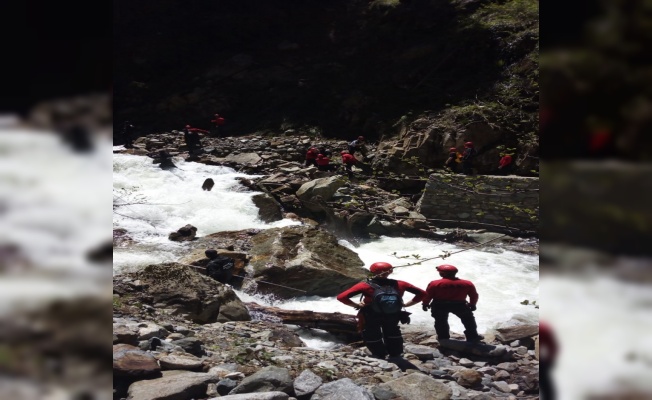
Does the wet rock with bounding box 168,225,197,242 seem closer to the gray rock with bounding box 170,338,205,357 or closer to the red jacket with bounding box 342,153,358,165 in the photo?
the red jacket with bounding box 342,153,358,165

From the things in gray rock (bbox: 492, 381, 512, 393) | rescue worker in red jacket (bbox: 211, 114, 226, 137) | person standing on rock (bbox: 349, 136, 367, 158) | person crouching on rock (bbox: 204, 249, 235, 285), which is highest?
rescue worker in red jacket (bbox: 211, 114, 226, 137)

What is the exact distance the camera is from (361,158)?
31.6 ft

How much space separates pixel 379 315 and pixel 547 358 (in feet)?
8.56

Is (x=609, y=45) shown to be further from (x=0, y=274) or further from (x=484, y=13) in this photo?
(x=484, y=13)

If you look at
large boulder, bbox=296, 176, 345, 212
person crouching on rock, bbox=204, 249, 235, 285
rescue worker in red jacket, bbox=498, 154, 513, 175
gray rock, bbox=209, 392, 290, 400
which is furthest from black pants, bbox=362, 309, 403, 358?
rescue worker in red jacket, bbox=498, 154, 513, 175

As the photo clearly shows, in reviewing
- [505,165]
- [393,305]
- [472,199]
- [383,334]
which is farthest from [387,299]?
[505,165]

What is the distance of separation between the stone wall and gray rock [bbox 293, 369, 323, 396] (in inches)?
190

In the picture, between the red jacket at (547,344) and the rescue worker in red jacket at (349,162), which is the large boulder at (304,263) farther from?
the red jacket at (547,344)

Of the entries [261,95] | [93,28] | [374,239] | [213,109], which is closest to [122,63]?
[213,109]

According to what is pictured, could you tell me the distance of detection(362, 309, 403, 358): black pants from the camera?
3064 mm

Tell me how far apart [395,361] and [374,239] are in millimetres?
3807

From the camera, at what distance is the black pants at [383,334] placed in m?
3.06

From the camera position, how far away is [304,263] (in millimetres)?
4965

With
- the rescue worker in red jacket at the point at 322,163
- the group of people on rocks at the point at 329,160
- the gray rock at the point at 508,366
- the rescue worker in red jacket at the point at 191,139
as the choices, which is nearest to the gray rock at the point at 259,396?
the gray rock at the point at 508,366
